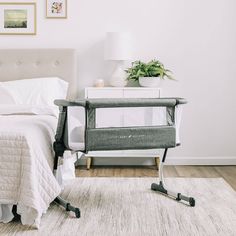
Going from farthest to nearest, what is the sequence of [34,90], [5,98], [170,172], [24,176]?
[170,172], [34,90], [5,98], [24,176]

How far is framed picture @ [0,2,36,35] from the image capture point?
15.5 ft

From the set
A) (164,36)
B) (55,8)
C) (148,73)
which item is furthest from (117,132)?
(55,8)

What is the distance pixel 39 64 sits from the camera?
4.64 metres

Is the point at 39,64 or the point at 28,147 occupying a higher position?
the point at 39,64

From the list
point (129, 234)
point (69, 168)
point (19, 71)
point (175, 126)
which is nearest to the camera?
point (129, 234)

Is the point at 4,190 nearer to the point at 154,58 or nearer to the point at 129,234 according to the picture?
the point at 129,234

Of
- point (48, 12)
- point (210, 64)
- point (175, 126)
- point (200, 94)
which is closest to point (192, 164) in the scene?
point (200, 94)

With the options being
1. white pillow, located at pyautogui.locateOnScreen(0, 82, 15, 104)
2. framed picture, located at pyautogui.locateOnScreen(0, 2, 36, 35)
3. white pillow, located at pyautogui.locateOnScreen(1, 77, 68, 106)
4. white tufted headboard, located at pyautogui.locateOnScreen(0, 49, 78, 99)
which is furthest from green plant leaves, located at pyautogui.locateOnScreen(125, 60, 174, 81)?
white pillow, located at pyautogui.locateOnScreen(0, 82, 15, 104)

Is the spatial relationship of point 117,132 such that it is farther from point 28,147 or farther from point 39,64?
point 39,64

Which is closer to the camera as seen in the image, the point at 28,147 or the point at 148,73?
the point at 28,147

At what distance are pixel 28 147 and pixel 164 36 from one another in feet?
8.26

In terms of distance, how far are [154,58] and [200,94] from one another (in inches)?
24.0

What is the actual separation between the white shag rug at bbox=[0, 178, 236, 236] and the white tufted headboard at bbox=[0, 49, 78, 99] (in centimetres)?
123

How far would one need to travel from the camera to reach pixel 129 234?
2615mm
